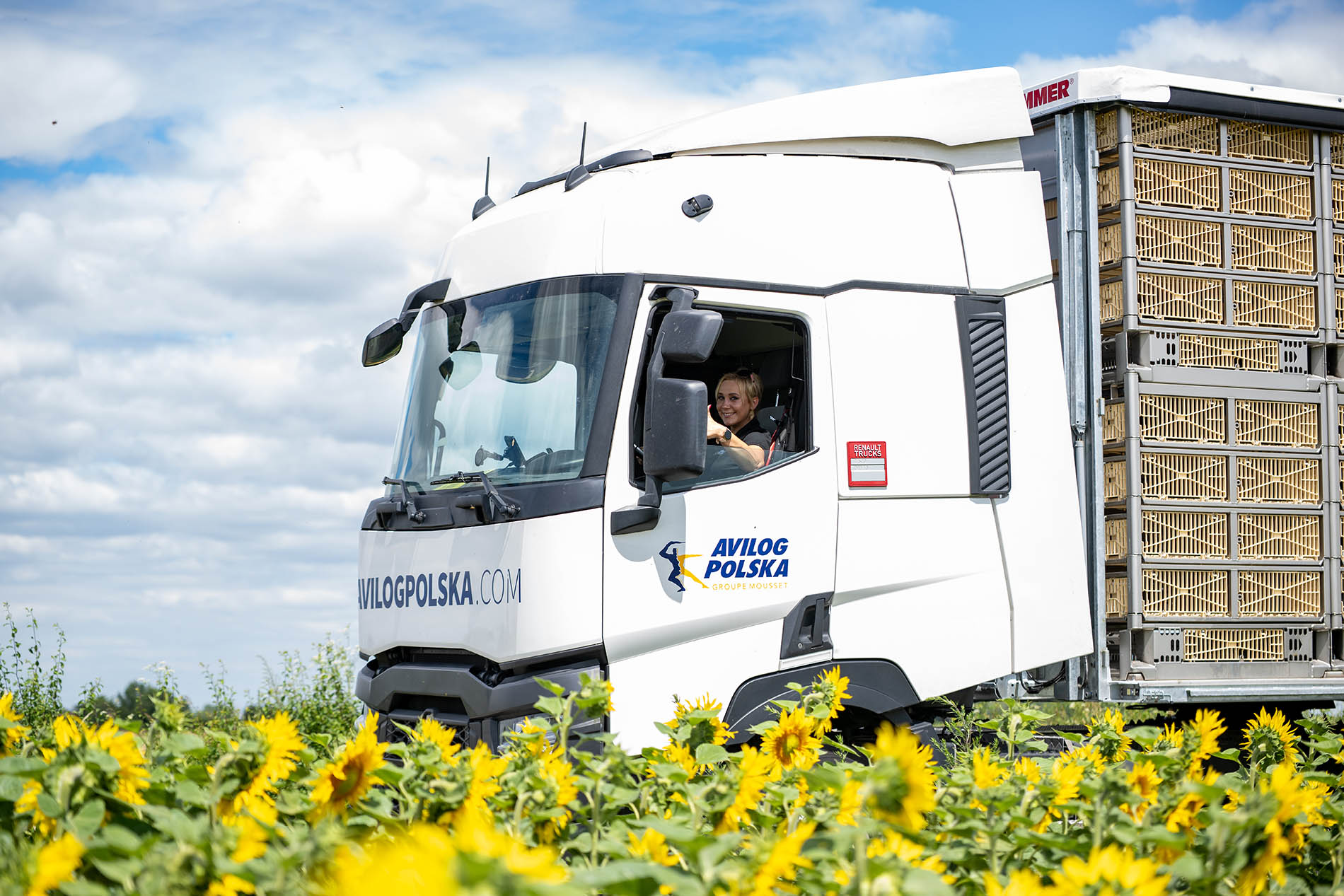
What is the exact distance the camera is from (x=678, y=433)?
522 cm

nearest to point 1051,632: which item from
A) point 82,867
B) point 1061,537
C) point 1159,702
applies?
point 1061,537

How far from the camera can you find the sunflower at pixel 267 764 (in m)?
2.70

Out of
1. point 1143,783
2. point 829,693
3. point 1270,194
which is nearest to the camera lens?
point 1143,783

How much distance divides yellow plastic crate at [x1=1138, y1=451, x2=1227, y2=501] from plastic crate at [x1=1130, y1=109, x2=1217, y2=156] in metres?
1.77

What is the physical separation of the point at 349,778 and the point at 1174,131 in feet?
20.6

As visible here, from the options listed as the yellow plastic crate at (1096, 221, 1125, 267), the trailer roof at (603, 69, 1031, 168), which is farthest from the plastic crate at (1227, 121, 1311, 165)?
the trailer roof at (603, 69, 1031, 168)

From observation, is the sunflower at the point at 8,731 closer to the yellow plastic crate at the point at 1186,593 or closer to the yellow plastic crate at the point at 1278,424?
the yellow plastic crate at the point at 1186,593

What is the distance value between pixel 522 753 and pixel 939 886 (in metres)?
1.31

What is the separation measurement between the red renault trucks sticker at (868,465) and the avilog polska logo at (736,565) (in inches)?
18.8

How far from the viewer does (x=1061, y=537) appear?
640 centimetres

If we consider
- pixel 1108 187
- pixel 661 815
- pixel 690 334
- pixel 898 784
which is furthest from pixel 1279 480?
pixel 898 784

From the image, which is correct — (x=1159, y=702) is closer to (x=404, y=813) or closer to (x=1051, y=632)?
(x=1051, y=632)

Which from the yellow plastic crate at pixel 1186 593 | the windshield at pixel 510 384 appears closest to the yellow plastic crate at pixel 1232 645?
the yellow plastic crate at pixel 1186 593

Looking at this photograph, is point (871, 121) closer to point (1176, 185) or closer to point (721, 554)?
point (1176, 185)
